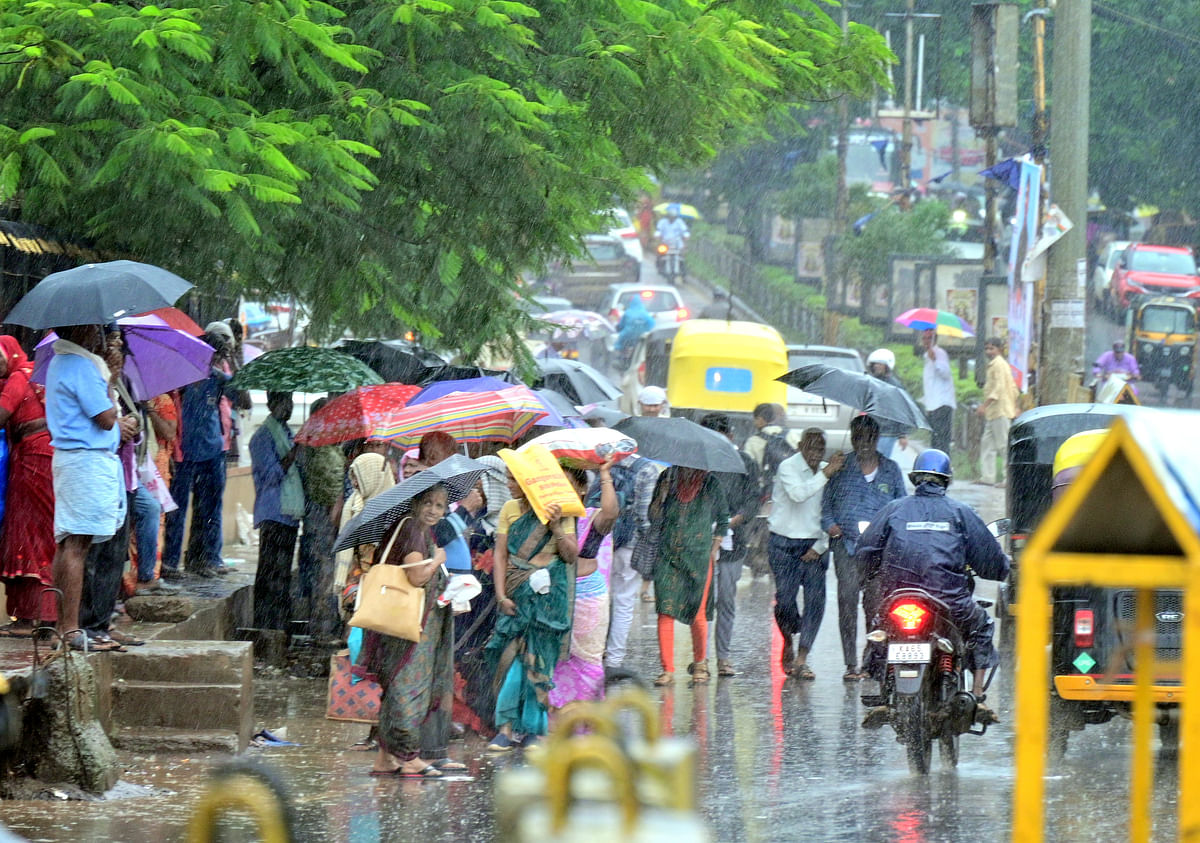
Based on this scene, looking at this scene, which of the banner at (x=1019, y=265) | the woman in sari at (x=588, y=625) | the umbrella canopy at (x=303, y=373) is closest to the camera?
the woman in sari at (x=588, y=625)

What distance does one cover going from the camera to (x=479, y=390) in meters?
11.4

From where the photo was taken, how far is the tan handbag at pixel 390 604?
8523 mm

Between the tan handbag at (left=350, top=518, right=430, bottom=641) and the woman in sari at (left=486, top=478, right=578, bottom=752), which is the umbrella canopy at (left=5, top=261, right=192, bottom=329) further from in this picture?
the woman in sari at (left=486, top=478, right=578, bottom=752)

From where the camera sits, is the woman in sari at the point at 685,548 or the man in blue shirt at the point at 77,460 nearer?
the man in blue shirt at the point at 77,460

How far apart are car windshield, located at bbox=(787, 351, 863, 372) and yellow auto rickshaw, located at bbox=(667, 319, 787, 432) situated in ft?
3.67

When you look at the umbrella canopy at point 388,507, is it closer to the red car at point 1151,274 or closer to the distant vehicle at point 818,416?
the distant vehicle at point 818,416

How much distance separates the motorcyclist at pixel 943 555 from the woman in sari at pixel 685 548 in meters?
2.29

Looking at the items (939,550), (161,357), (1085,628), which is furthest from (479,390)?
(1085,628)

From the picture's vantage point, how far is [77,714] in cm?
805

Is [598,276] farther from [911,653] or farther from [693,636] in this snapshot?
[911,653]

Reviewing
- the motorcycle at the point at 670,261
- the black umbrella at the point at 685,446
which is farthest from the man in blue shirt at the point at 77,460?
the motorcycle at the point at 670,261

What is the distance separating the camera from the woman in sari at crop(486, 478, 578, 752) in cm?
947

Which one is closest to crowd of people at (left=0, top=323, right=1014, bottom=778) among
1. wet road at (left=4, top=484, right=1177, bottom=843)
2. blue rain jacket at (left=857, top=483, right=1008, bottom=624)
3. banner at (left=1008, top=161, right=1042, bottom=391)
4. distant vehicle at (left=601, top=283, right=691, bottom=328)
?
blue rain jacket at (left=857, top=483, right=1008, bottom=624)

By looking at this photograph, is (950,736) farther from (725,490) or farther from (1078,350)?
(1078,350)
